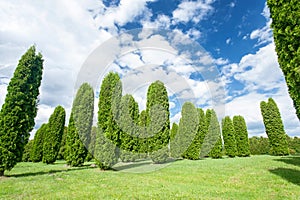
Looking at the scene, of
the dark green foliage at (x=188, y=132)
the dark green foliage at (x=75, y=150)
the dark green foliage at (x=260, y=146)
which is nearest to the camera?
the dark green foliage at (x=75, y=150)

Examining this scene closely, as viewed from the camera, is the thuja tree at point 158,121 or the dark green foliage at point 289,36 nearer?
the dark green foliage at point 289,36

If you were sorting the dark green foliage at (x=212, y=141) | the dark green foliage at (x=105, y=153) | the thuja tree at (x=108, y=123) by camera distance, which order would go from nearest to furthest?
the dark green foliage at (x=105, y=153) → the thuja tree at (x=108, y=123) → the dark green foliage at (x=212, y=141)

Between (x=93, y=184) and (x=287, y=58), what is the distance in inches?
358

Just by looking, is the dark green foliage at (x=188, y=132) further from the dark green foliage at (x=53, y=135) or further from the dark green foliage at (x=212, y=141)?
the dark green foliage at (x=53, y=135)

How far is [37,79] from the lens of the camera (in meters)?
11.6

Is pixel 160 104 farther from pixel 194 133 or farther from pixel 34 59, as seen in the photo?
pixel 34 59

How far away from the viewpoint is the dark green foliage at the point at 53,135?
64.3ft

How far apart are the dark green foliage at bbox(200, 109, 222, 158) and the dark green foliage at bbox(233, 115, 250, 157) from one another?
369 centimetres

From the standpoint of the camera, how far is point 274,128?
78.0ft

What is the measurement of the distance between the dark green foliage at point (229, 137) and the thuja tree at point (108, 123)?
1792 cm

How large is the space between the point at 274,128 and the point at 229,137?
211 inches

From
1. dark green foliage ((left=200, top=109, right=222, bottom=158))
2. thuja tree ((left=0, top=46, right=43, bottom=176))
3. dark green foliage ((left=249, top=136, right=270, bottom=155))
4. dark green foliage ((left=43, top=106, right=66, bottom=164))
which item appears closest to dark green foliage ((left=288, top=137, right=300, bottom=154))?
dark green foliage ((left=249, top=136, right=270, bottom=155))

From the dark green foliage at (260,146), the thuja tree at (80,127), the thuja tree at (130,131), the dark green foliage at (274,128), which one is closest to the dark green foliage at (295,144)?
the dark green foliage at (260,146)

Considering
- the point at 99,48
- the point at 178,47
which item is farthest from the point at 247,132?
the point at 99,48
